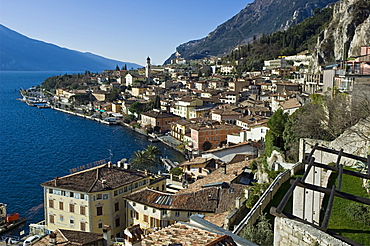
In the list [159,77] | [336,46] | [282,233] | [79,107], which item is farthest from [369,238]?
[159,77]

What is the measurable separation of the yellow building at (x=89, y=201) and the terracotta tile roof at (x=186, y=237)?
10.6 metres

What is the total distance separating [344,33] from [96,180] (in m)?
40.2

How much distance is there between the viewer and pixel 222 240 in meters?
4.46

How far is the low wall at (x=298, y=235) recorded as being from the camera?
135 inches

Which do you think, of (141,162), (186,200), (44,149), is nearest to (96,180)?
(186,200)

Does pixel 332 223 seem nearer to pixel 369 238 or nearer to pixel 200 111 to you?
pixel 369 238

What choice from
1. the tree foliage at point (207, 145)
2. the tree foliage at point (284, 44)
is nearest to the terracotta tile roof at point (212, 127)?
the tree foliage at point (207, 145)

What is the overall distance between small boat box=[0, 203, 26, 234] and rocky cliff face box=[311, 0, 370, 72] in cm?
3672

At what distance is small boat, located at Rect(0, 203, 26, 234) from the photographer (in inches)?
757

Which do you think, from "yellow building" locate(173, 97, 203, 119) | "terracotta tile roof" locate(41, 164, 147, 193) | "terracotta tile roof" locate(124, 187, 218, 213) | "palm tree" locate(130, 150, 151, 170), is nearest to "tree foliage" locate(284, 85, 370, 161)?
"terracotta tile roof" locate(124, 187, 218, 213)

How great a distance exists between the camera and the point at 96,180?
53.4 feet

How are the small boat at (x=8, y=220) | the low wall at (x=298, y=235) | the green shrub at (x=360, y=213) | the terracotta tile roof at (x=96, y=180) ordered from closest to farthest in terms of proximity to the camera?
1. the low wall at (x=298, y=235)
2. the green shrub at (x=360, y=213)
3. the terracotta tile roof at (x=96, y=180)
4. the small boat at (x=8, y=220)

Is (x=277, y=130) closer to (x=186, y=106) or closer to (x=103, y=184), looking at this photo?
(x=103, y=184)

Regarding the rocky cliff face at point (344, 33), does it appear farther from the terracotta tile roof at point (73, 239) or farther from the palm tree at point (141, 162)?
the terracotta tile roof at point (73, 239)
